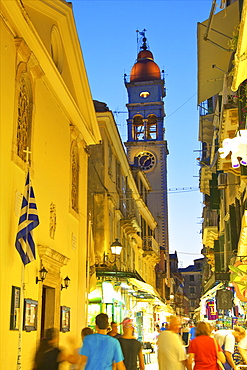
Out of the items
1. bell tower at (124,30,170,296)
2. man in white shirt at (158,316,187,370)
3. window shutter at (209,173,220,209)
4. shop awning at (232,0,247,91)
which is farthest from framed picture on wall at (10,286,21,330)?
bell tower at (124,30,170,296)

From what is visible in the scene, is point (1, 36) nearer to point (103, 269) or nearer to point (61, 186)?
point (61, 186)

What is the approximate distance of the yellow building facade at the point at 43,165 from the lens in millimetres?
11008

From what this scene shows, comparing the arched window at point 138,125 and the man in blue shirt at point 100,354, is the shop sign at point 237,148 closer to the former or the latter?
the man in blue shirt at point 100,354

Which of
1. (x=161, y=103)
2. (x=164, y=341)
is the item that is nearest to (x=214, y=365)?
(x=164, y=341)

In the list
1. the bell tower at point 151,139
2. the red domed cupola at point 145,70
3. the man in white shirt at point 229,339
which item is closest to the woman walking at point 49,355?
the man in white shirt at point 229,339

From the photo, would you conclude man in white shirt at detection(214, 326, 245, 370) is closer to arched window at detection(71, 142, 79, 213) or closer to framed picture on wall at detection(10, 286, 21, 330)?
framed picture on wall at detection(10, 286, 21, 330)

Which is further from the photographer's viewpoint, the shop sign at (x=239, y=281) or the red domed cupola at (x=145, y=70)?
the red domed cupola at (x=145, y=70)

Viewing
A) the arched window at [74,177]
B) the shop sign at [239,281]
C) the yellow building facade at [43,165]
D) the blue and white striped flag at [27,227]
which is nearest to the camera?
the blue and white striped flag at [27,227]

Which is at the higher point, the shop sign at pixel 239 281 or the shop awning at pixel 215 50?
the shop awning at pixel 215 50

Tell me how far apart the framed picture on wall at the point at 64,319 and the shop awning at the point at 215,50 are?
8.23 metres

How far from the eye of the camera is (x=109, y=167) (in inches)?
1061

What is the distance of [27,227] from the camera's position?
10820mm

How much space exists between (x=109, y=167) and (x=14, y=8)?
1581 centimetres

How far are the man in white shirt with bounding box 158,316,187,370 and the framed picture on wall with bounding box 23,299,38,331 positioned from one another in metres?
4.15
